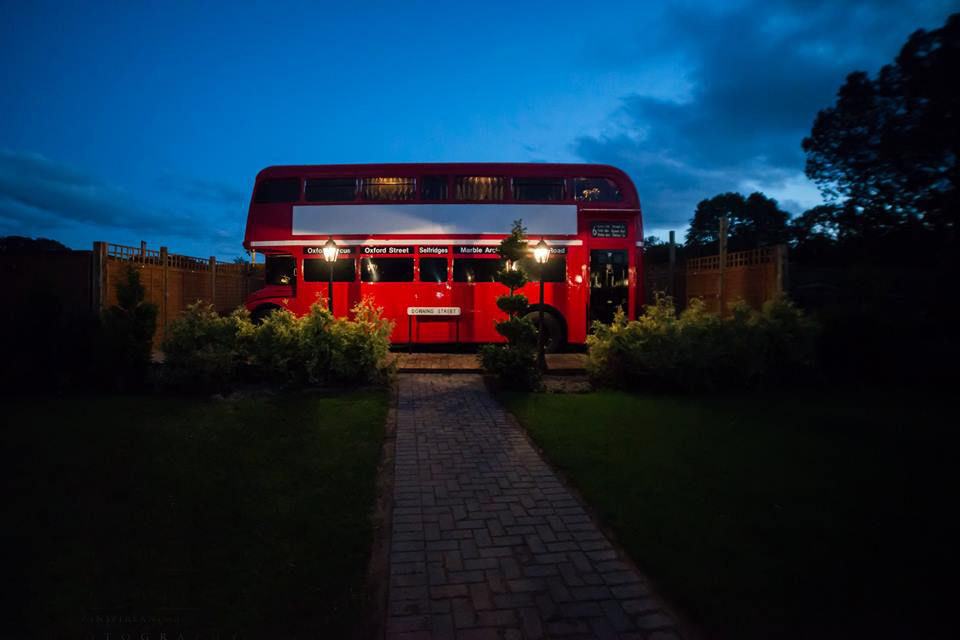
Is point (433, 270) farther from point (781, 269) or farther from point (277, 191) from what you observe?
point (781, 269)

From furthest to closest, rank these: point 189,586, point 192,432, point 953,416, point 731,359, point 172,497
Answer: point 731,359
point 953,416
point 192,432
point 172,497
point 189,586

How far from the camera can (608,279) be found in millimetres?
11648

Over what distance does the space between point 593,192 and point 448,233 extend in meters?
3.70

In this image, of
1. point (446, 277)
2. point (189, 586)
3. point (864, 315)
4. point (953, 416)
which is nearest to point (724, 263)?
point (864, 315)

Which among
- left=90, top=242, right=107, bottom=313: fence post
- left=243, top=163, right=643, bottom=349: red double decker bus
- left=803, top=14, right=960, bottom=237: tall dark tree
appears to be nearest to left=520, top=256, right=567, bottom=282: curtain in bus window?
left=243, top=163, right=643, bottom=349: red double decker bus

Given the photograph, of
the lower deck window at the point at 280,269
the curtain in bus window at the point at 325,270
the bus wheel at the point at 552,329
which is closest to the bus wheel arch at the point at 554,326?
the bus wheel at the point at 552,329

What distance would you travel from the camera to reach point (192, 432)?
5551 mm

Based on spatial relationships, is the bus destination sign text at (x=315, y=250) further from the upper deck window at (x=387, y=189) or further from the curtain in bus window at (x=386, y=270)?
the upper deck window at (x=387, y=189)

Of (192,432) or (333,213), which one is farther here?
(333,213)

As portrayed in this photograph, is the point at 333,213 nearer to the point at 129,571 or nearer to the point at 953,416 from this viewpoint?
the point at 129,571

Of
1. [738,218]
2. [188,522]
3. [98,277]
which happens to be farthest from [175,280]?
[738,218]

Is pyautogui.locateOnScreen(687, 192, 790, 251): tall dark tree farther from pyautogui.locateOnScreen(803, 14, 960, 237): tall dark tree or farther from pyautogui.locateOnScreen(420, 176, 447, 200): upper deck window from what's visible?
pyautogui.locateOnScreen(420, 176, 447, 200): upper deck window

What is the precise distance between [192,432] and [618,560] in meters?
4.97

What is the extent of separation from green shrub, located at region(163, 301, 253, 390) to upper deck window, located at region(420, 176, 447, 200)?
5.40 meters
